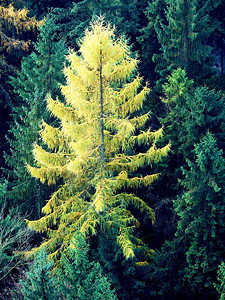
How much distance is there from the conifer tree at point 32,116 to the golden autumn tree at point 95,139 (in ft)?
14.3

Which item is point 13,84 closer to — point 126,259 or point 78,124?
point 78,124

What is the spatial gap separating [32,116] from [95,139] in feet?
18.1

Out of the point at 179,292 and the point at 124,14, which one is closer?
the point at 179,292

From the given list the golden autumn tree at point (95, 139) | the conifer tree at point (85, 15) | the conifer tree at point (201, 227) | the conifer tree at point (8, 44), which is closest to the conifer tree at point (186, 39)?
the conifer tree at point (85, 15)

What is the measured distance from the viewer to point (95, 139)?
12.8 metres

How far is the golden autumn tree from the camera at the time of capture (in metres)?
11.9

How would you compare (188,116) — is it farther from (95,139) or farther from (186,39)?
(186,39)

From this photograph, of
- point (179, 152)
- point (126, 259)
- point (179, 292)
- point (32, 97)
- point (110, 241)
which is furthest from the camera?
point (32, 97)

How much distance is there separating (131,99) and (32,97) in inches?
334

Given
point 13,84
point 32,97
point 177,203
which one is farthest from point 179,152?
point 13,84

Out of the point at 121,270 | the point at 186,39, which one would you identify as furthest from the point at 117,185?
the point at 186,39

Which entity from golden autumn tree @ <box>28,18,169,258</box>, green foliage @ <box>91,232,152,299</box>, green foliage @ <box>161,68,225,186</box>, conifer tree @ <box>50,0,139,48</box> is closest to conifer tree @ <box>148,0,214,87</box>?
green foliage @ <box>161,68,225,186</box>

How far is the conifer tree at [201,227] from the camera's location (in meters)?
12.9

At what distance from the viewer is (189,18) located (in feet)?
58.1
